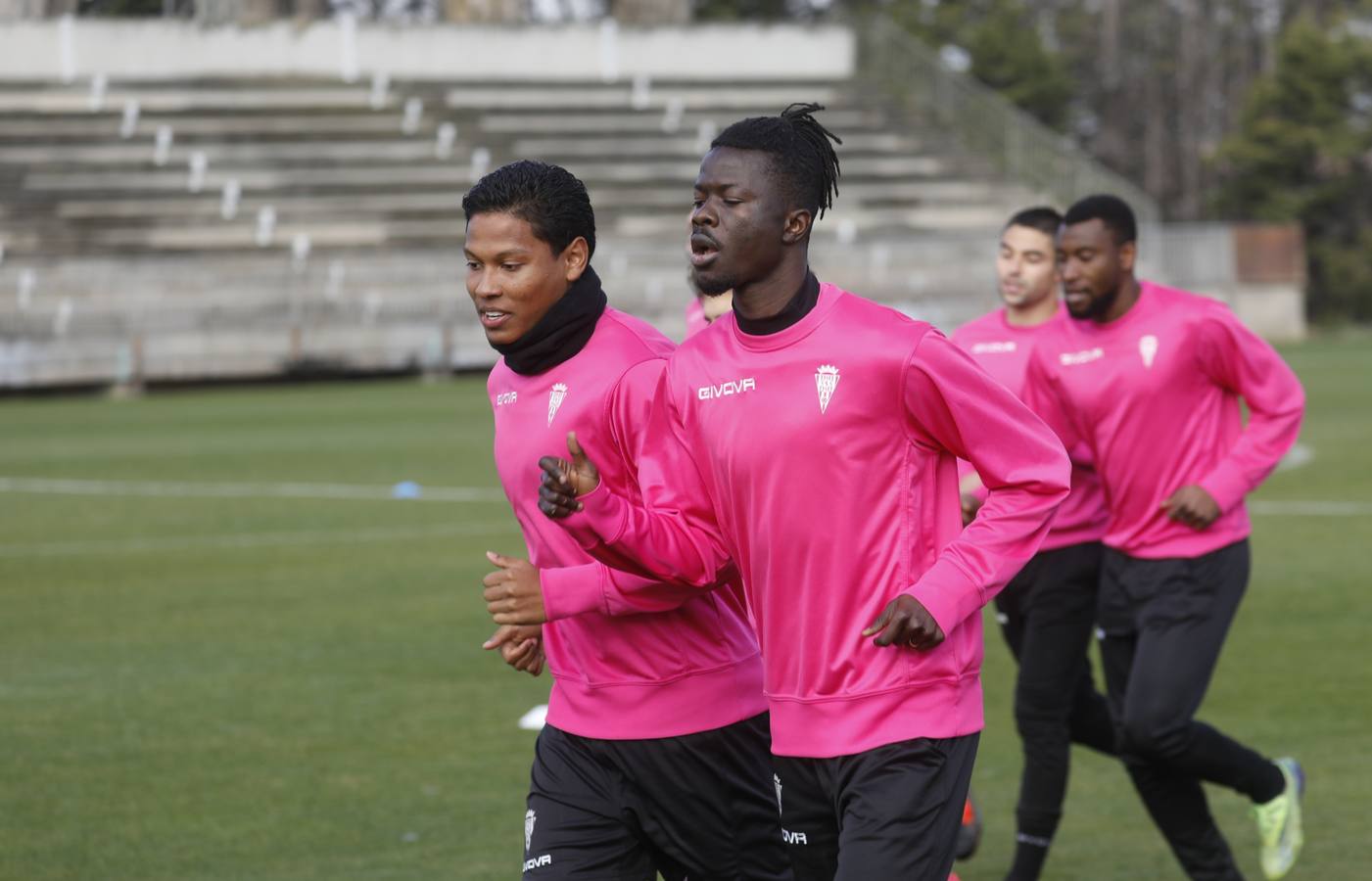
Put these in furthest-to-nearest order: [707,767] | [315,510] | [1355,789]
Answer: [315,510]
[1355,789]
[707,767]

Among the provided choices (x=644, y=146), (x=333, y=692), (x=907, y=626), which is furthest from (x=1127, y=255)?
(x=644, y=146)

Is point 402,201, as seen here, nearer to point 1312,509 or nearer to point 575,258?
point 1312,509

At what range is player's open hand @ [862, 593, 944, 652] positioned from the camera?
4.00 meters

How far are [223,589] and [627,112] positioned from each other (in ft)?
100

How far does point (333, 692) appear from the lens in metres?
9.84

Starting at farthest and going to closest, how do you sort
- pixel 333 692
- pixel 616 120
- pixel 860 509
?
pixel 616 120, pixel 333 692, pixel 860 509

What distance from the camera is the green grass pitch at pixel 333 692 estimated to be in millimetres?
7105

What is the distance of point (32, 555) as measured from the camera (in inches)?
588

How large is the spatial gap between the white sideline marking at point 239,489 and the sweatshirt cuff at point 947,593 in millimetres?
13923

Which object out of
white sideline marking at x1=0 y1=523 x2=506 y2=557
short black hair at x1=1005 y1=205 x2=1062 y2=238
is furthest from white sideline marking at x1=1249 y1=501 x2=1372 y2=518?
short black hair at x1=1005 y1=205 x2=1062 y2=238

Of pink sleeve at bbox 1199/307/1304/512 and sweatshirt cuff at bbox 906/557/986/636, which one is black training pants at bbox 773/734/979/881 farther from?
pink sleeve at bbox 1199/307/1304/512

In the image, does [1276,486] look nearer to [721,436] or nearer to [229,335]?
[721,436]

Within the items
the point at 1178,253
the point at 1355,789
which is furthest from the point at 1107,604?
the point at 1178,253

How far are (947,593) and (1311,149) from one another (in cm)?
4986
